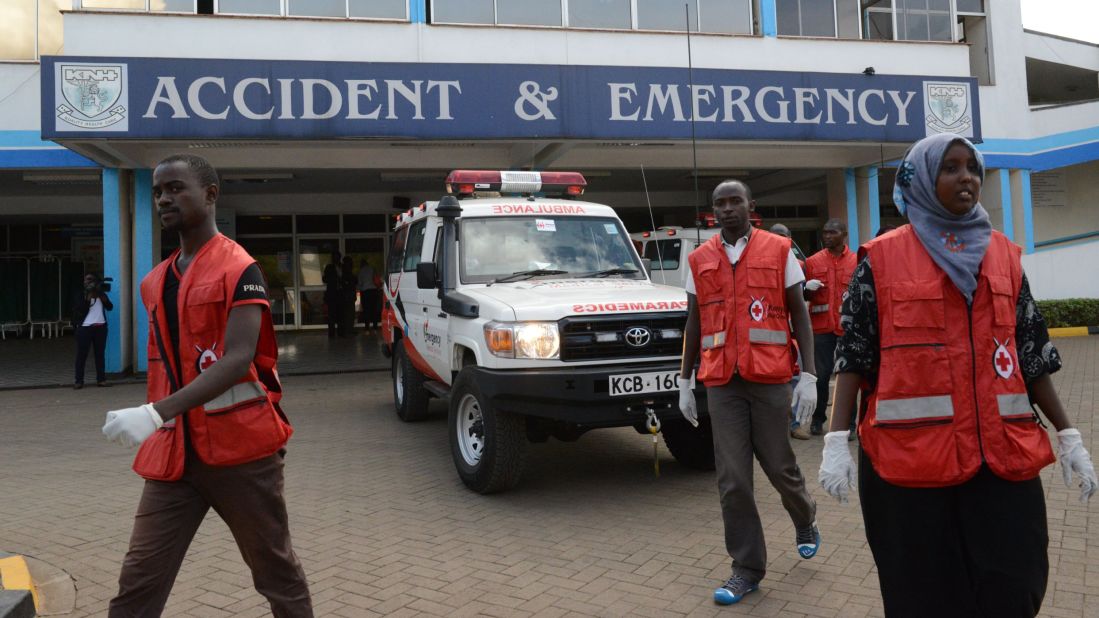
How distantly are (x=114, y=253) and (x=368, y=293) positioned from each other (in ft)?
25.4

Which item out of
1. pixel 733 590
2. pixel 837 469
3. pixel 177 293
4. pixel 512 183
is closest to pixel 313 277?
pixel 512 183

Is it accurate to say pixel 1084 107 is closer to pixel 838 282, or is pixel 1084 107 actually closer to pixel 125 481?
pixel 838 282

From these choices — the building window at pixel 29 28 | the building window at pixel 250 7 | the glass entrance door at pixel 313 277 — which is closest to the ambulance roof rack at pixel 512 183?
the building window at pixel 250 7

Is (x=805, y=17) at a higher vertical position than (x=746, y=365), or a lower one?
higher

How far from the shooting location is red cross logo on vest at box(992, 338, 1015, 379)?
A: 7.86 ft

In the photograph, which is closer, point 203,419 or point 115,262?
point 203,419

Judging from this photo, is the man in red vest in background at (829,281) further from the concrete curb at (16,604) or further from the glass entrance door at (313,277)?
the glass entrance door at (313,277)

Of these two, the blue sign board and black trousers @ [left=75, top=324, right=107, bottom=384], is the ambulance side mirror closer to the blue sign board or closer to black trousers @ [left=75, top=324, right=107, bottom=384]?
the blue sign board

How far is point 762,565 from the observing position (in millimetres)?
3916

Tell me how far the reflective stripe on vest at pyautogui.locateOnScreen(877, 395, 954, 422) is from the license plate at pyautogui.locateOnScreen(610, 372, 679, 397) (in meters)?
2.93

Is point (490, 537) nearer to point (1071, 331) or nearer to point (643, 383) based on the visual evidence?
point (643, 383)

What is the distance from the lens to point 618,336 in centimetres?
558

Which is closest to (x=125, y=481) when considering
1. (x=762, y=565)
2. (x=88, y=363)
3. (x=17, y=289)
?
(x=762, y=565)

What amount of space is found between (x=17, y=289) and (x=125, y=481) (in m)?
18.4
